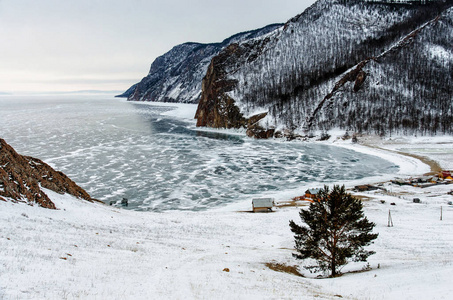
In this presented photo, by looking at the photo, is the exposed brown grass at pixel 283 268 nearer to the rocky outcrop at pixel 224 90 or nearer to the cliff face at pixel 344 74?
the cliff face at pixel 344 74

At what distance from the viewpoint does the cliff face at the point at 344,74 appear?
278 ft

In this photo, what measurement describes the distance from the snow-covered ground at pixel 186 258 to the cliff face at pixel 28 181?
0.98m

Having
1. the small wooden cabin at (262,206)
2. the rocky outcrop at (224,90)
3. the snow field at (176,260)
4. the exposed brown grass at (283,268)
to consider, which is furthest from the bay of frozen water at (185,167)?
the rocky outcrop at (224,90)

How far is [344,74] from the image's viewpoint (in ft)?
353

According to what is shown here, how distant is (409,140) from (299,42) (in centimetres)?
9320

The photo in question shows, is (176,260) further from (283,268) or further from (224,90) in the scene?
(224,90)

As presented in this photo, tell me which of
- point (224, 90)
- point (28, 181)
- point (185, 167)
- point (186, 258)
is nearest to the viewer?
point (186, 258)

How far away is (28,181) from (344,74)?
108875mm

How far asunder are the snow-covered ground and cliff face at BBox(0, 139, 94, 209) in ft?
3.21

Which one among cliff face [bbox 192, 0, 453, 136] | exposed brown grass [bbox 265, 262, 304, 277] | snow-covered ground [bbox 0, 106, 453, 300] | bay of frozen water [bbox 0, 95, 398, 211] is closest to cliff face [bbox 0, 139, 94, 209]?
snow-covered ground [bbox 0, 106, 453, 300]

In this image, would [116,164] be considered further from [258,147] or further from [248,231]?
[258,147]

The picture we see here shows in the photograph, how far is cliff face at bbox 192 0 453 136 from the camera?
8469 cm

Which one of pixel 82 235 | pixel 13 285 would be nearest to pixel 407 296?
pixel 13 285

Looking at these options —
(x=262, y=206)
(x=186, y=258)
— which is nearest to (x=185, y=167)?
(x=262, y=206)
